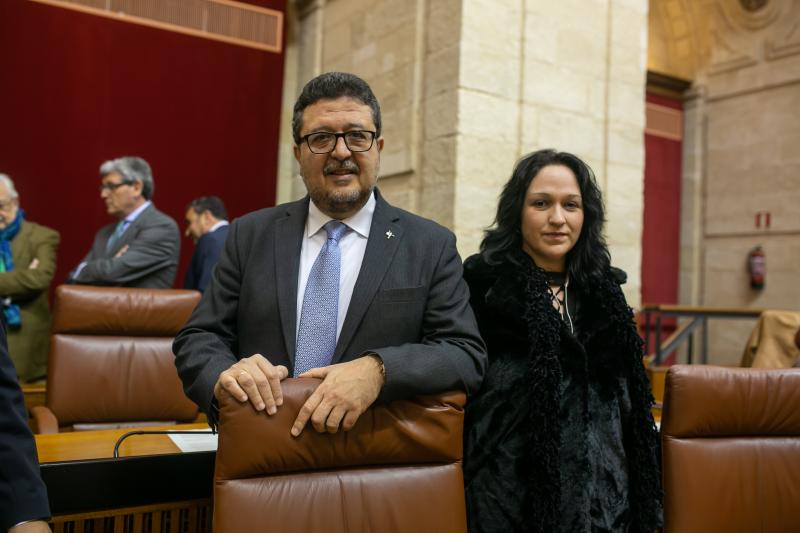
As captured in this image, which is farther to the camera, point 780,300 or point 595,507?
point 780,300

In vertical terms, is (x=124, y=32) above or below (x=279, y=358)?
above

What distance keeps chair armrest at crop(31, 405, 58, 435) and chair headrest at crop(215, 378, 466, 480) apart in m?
1.35

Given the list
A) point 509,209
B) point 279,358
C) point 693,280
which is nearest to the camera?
point 279,358

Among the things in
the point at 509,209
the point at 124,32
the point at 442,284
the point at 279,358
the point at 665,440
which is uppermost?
the point at 124,32

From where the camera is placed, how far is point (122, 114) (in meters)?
4.64

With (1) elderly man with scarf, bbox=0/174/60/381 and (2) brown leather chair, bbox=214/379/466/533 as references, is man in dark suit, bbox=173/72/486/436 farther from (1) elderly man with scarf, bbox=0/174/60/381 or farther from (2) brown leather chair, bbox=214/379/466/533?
(1) elderly man with scarf, bbox=0/174/60/381

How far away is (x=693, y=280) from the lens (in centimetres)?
730

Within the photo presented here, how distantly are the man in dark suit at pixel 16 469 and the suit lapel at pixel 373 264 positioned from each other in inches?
23.2

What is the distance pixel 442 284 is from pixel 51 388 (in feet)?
5.31

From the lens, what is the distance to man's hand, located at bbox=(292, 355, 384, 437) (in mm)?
1116

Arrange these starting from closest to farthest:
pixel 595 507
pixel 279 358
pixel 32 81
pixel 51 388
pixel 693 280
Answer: pixel 279 358 → pixel 595 507 → pixel 51 388 → pixel 32 81 → pixel 693 280

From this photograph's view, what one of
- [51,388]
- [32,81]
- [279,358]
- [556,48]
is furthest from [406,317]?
[32,81]

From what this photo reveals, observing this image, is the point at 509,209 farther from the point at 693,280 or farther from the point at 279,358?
the point at 693,280

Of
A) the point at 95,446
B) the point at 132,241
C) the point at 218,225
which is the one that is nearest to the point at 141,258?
the point at 132,241
